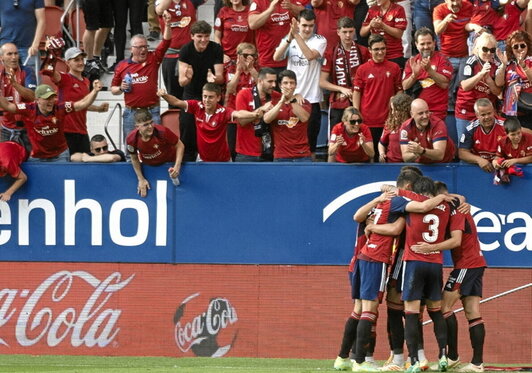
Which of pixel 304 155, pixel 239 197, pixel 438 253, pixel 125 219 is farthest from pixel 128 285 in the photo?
pixel 438 253

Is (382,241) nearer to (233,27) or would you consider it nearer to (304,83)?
(304,83)

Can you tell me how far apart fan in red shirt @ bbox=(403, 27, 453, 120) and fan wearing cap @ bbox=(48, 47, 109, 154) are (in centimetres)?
419

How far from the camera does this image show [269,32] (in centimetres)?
1748

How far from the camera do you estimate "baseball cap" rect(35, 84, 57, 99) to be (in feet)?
52.2

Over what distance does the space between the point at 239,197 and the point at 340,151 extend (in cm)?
148

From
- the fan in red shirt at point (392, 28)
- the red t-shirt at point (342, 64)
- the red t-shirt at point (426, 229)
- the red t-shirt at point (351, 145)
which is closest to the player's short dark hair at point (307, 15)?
the red t-shirt at point (342, 64)

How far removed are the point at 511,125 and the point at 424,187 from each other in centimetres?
248

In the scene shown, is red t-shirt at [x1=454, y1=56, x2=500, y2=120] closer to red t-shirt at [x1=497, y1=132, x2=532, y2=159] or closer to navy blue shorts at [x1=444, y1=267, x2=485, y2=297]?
red t-shirt at [x1=497, y1=132, x2=532, y2=159]

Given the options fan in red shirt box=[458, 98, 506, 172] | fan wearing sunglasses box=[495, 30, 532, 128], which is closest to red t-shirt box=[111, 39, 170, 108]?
fan in red shirt box=[458, 98, 506, 172]

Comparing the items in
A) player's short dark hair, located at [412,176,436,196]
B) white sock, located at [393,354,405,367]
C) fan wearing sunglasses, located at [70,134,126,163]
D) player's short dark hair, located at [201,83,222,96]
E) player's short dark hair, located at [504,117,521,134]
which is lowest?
white sock, located at [393,354,405,367]

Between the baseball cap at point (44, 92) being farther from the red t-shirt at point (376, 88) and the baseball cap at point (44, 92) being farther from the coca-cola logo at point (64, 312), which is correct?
the red t-shirt at point (376, 88)

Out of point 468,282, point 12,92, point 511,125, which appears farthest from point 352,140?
point 12,92

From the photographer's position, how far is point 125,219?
53.0 feet

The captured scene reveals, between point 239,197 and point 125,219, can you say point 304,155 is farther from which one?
point 125,219
